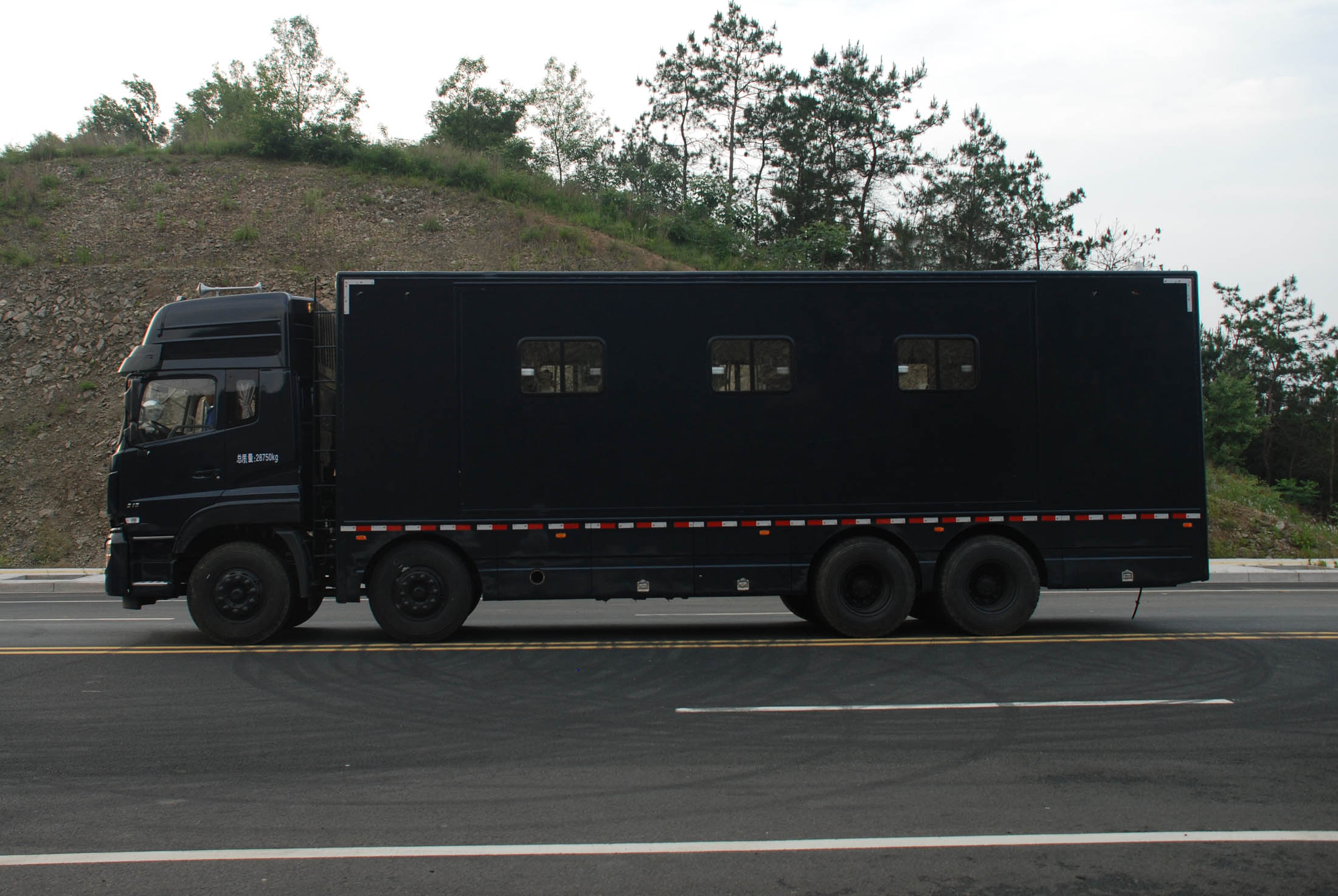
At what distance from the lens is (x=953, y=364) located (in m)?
11.1

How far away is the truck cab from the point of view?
422 inches

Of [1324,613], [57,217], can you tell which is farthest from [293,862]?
[57,217]

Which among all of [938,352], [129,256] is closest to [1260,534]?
[938,352]

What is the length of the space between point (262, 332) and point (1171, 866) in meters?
9.70

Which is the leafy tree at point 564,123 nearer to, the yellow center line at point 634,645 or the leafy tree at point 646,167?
the leafy tree at point 646,167

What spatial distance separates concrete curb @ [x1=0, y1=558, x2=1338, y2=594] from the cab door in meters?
8.39

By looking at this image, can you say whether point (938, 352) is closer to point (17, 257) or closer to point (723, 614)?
point (723, 614)

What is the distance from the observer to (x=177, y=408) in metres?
10.9

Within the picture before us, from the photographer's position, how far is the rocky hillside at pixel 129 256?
25.4 metres

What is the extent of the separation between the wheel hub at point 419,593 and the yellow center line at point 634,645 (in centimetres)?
37

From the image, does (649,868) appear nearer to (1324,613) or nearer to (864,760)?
(864,760)

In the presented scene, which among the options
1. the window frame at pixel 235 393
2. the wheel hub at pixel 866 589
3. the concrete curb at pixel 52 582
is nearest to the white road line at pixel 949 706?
the wheel hub at pixel 866 589

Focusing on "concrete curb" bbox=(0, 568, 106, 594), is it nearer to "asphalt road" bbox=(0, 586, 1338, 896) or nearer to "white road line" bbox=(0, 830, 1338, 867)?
"asphalt road" bbox=(0, 586, 1338, 896)

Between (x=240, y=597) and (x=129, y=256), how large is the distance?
27248mm
